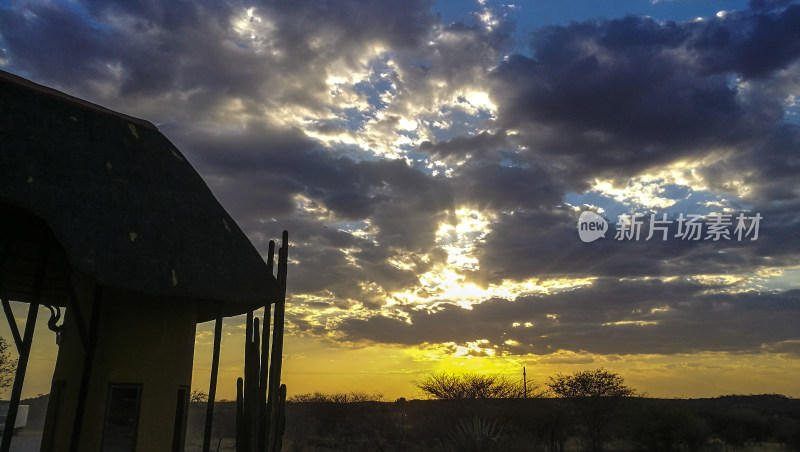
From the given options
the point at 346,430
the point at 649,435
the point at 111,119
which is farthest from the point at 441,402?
the point at 111,119

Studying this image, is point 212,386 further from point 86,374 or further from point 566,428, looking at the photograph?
point 566,428

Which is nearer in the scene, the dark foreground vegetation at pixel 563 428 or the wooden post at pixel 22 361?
the wooden post at pixel 22 361

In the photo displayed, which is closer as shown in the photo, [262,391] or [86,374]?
[86,374]

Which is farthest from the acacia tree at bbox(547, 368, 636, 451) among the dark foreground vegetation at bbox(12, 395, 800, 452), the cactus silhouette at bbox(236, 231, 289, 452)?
the cactus silhouette at bbox(236, 231, 289, 452)

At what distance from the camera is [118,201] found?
46.5 feet

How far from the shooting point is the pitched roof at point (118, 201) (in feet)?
42.1

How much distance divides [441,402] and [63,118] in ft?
131

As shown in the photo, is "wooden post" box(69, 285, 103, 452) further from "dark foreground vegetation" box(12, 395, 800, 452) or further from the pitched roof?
"dark foreground vegetation" box(12, 395, 800, 452)

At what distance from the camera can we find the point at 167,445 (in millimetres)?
14312

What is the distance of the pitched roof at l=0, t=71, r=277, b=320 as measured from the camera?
42.1ft

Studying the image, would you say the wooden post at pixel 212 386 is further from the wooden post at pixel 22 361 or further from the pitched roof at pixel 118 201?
the wooden post at pixel 22 361

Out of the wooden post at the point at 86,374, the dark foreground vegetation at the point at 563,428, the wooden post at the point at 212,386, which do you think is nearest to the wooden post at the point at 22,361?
the wooden post at the point at 86,374

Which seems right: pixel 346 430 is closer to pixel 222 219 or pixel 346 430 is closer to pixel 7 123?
pixel 222 219

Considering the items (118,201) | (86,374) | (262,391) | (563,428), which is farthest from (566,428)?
(118,201)
